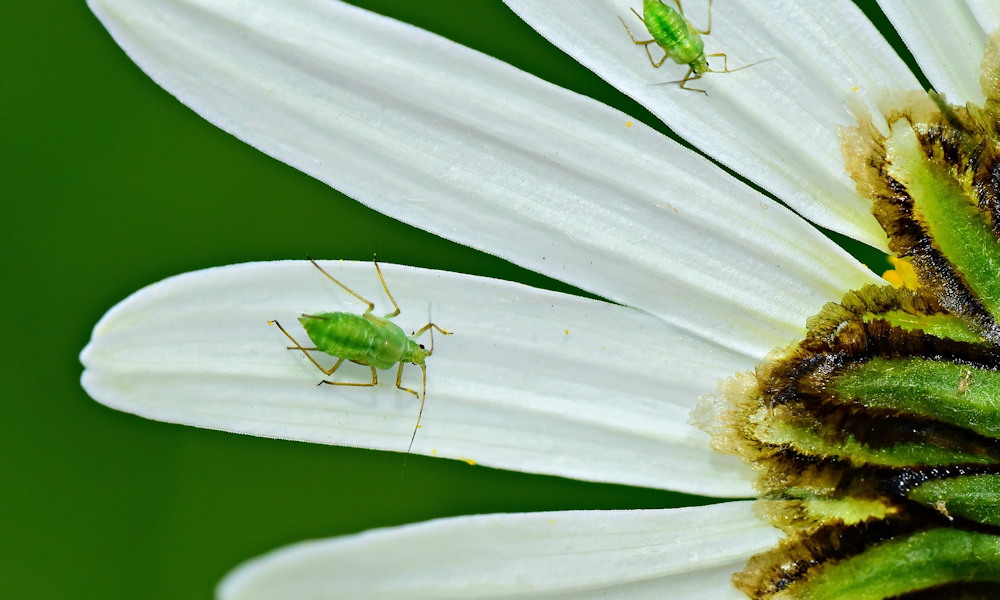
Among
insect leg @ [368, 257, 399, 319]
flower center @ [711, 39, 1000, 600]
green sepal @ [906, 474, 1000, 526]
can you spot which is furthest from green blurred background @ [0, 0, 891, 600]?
green sepal @ [906, 474, 1000, 526]

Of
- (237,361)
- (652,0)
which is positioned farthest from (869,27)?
(237,361)

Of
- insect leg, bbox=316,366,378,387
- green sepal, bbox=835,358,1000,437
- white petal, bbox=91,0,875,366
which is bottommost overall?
green sepal, bbox=835,358,1000,437

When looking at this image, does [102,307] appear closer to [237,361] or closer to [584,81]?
[237,361]

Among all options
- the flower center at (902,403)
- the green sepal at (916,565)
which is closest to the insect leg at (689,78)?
the flower center at (902,403)

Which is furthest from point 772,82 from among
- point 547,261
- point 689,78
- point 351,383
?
point 351,383

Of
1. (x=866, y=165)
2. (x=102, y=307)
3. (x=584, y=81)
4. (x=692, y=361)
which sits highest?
(x=584, y=81)

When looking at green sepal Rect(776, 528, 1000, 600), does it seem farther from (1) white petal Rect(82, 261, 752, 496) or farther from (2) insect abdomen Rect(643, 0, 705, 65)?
(2) insect abdomen Rect(643, 0, 705, 65)

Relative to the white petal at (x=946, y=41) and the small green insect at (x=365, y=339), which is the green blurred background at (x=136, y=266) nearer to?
the small green insect at (x=365, y=339)
